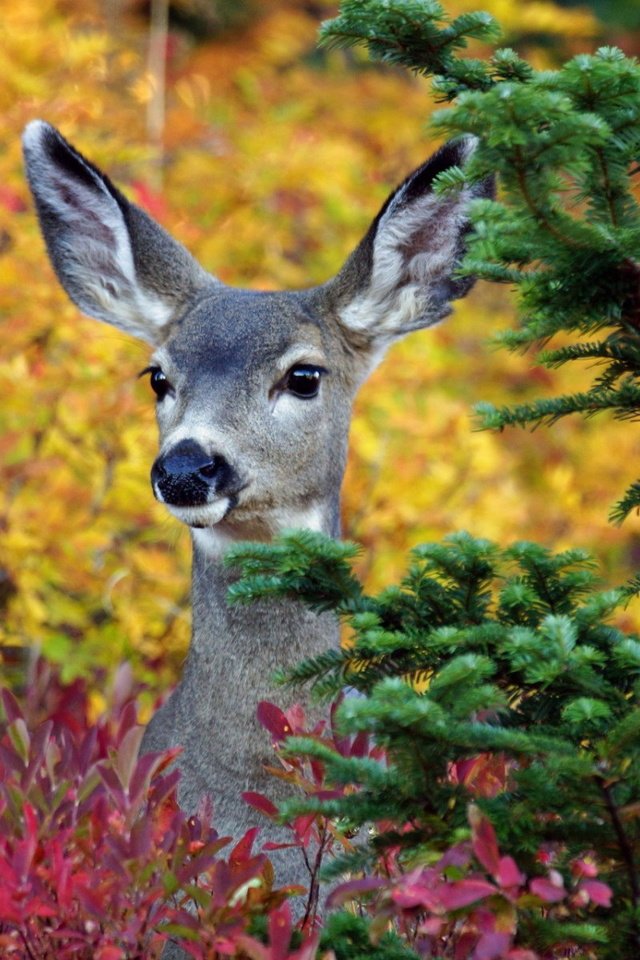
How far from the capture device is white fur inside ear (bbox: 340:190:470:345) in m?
5.09

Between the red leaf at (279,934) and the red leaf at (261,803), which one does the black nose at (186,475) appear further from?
the red leaf at (279,934)

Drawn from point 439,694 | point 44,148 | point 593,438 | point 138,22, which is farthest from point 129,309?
point 138,22

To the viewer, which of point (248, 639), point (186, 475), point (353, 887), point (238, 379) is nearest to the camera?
point (353, 887)

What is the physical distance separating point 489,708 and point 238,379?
2161 millimetres

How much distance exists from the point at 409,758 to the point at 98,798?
2.57 feet

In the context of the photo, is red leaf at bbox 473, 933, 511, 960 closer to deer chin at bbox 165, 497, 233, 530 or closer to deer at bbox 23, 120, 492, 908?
deer at bbox 23, 120, 492, 908

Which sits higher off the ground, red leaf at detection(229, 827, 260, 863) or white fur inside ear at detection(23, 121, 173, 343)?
white fur inside ear at detection(23, 121, 173, 343)

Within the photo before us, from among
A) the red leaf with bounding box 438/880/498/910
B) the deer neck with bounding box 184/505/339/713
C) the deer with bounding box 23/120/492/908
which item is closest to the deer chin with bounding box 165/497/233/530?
the deer with bounding box 23/120/492/908

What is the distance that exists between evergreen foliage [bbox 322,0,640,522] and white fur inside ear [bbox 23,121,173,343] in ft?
7.49

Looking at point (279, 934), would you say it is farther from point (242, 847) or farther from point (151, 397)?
point (151, 397)

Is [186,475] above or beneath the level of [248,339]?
beneath

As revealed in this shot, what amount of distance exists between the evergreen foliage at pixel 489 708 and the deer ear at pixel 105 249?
100 inches

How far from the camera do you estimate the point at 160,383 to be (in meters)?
4.96

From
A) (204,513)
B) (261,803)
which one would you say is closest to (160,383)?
(204,513)
